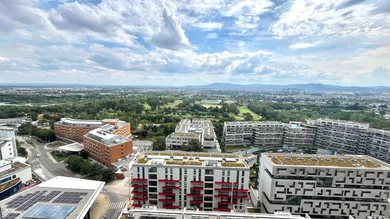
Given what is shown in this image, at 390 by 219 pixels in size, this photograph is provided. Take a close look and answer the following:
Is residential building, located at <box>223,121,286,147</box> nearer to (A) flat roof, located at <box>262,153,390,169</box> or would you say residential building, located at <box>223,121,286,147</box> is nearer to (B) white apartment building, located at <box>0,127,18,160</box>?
(A) flat roof, located at <box>262,153,390,169</box>

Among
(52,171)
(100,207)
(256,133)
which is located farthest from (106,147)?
(256,133)

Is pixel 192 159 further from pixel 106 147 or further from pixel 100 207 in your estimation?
pixel 106 147

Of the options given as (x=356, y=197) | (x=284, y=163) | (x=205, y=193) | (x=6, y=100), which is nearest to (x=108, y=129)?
(x=205, y=193)

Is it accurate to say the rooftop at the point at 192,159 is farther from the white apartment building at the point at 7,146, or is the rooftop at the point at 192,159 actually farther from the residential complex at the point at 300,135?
the white apartment building at the point at 7,146

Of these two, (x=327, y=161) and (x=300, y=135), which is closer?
(x=327, y=161)

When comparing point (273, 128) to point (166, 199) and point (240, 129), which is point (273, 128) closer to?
point (240, 129)

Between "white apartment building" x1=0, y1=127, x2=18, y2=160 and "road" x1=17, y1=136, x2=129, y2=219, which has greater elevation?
"white apartment building" x1=0, y1=127, x2=18, y2=160

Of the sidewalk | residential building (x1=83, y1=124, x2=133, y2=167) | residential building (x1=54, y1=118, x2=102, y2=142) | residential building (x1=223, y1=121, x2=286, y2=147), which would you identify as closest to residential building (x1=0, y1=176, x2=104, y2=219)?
the sidewalk
